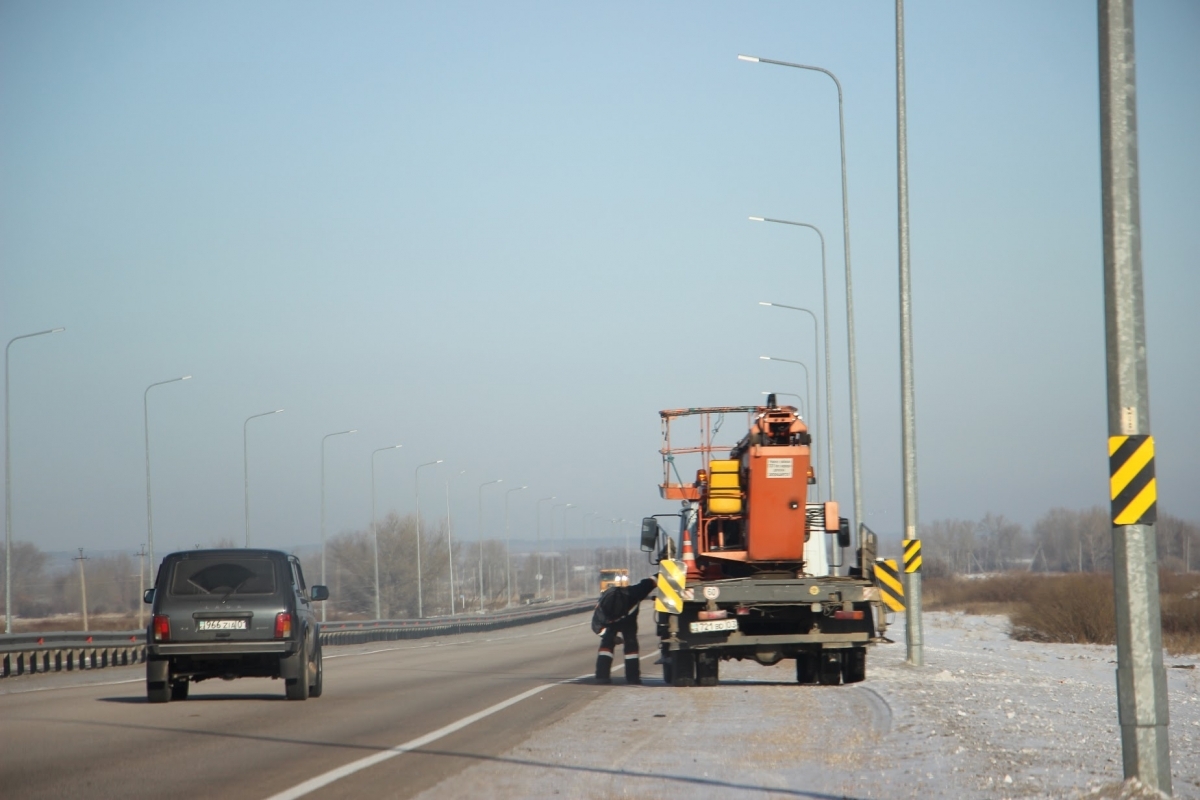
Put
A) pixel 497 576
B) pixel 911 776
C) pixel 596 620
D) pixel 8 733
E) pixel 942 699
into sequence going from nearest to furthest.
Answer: pixel 911 776
pixel 8 733
pixel 942 699
pixel 596 620
pixel 497 576

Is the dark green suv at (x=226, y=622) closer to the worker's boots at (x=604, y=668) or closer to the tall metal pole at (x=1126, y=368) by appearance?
the worker's boots at (x=604, y=668)

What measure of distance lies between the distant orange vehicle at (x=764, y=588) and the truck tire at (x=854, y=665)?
0.01 metres

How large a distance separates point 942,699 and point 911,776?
22.4ft

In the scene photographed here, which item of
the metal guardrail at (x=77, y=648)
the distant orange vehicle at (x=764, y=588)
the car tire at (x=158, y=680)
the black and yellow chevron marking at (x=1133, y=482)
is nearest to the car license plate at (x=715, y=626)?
the distant orange vehicle at (x=764, y=588)

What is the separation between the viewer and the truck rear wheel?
2025cm

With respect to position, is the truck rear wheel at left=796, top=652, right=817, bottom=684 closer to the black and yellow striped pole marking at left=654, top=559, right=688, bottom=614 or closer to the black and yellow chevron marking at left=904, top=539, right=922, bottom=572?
the black and yellow striped pole marking at left=654, top=559, right=688, bottom=614

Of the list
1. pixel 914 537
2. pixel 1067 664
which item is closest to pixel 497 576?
pixel 1067 664

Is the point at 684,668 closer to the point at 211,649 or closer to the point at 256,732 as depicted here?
the point at 211,649

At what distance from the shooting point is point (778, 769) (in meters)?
10.4

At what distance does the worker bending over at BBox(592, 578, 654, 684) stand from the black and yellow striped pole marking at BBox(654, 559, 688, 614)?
1216mm

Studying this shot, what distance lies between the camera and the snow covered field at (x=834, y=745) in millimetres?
A: 9469

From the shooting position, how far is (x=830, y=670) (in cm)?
1989

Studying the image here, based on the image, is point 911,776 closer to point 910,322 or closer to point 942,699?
point 942,699

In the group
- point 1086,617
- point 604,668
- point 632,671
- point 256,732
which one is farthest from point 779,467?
point 1086,617
